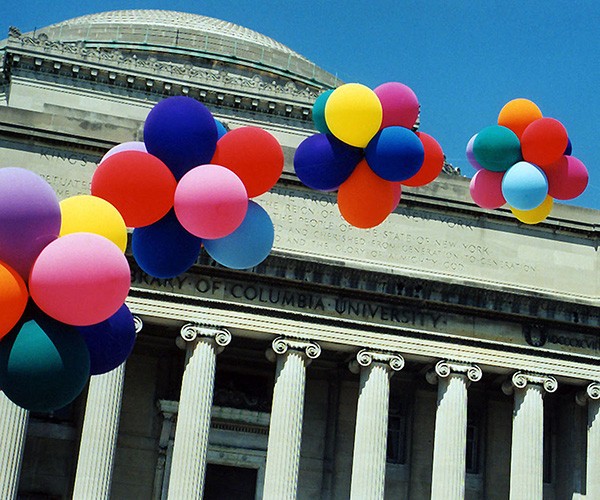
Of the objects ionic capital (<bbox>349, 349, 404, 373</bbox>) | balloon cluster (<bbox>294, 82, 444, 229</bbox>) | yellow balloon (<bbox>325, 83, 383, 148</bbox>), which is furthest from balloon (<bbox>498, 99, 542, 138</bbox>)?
ionic capital (<bbox>349, 349, 404, 373</bbox>)

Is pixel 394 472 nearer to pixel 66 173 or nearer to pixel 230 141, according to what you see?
pixel 66 173

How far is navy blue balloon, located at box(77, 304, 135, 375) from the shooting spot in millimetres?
16734

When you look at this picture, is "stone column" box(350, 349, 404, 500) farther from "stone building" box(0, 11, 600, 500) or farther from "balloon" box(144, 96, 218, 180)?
"balloon" box(144, 96, 218, 180)

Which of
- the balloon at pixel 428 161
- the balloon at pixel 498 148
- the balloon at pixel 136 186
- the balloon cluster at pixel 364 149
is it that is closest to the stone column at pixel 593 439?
the balloon at pixel 498 148

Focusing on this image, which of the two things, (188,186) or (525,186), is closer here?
(188,186)

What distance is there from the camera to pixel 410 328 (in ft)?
135

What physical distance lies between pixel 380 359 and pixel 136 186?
78.5 feet

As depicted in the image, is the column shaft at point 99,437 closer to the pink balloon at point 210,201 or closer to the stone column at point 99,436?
the stone column at point 99,436

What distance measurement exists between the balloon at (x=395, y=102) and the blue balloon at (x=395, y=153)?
216 mm

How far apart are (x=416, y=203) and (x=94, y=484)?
555 inches

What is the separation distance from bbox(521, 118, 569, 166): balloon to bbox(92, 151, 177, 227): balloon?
6082 mm

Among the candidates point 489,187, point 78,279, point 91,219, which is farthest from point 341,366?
point 78,279

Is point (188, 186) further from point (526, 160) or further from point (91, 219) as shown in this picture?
point (526, 160)

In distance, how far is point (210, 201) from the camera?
17.6 metres
